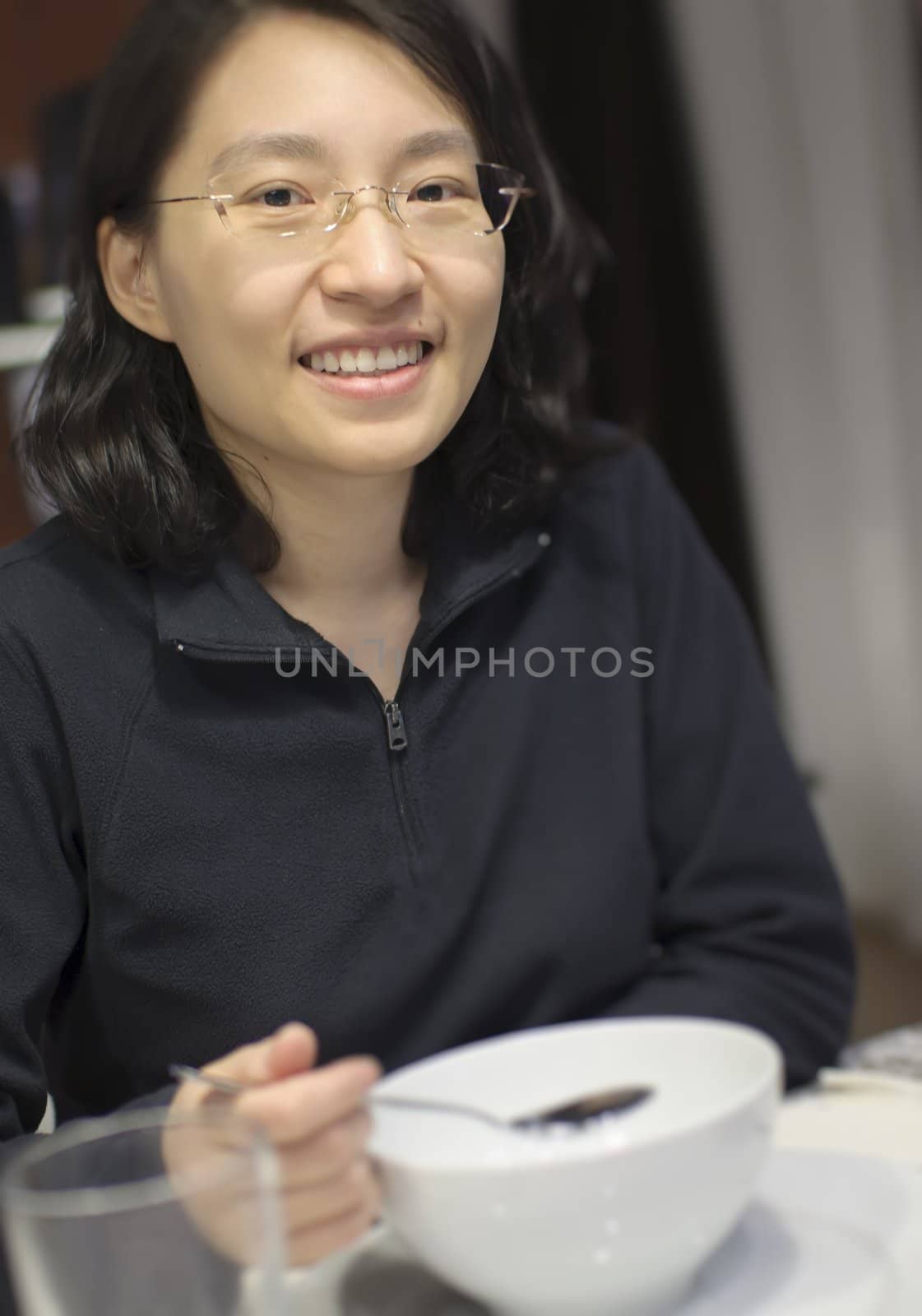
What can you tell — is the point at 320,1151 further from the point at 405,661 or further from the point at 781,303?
the point at 781,303

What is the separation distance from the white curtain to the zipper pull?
203 centimetres

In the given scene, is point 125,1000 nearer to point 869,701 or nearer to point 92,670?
point 92,670

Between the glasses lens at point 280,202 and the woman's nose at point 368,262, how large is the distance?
2cm

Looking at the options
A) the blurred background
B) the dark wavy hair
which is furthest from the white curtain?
the dark wavy hair

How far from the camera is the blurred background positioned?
2.80m

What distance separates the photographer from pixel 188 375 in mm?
1190

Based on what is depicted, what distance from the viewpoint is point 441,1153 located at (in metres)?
0.73

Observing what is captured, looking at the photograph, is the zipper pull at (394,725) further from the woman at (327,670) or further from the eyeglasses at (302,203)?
the eyeglasses at (302,203)

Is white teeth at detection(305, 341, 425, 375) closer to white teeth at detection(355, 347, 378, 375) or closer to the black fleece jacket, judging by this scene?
white teeth at detection(355, 347, 378, 375)

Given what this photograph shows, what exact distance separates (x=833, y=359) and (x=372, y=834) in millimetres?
2191

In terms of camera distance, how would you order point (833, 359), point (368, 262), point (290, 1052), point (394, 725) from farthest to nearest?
point (833, 359) < point (394, 725) < point (368, 262) < point (290, 1052)

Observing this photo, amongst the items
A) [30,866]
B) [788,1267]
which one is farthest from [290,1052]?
[30,866]

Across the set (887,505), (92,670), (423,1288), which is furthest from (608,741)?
(887,505)

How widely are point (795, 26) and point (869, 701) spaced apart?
1398 mm
